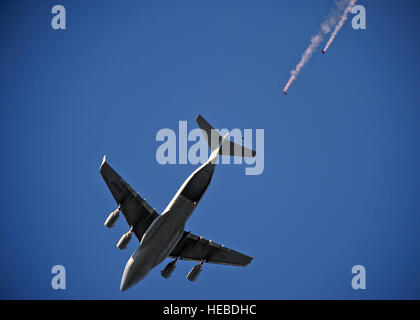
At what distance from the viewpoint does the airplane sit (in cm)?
3047

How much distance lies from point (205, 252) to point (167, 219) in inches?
328

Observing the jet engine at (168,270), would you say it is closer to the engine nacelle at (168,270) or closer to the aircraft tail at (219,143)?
the engine nacelle at (168,270)

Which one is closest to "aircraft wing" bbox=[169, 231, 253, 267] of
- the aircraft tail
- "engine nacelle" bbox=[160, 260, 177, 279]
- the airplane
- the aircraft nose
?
the airplane

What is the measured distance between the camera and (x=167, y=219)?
3114 centimetres

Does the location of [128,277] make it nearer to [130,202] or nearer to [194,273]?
[130,202]

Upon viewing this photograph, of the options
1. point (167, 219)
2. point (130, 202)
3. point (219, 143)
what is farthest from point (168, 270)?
point (219, 143)

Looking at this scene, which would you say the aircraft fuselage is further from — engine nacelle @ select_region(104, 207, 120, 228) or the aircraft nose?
engine nacelle @ select_region(104, 207, 120, 228)

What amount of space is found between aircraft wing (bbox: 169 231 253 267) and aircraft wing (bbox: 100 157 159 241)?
3747 millimetres

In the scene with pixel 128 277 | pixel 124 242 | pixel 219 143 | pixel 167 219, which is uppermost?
pixel 219 143

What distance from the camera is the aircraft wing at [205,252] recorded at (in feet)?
122

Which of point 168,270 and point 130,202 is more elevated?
point 130,202
